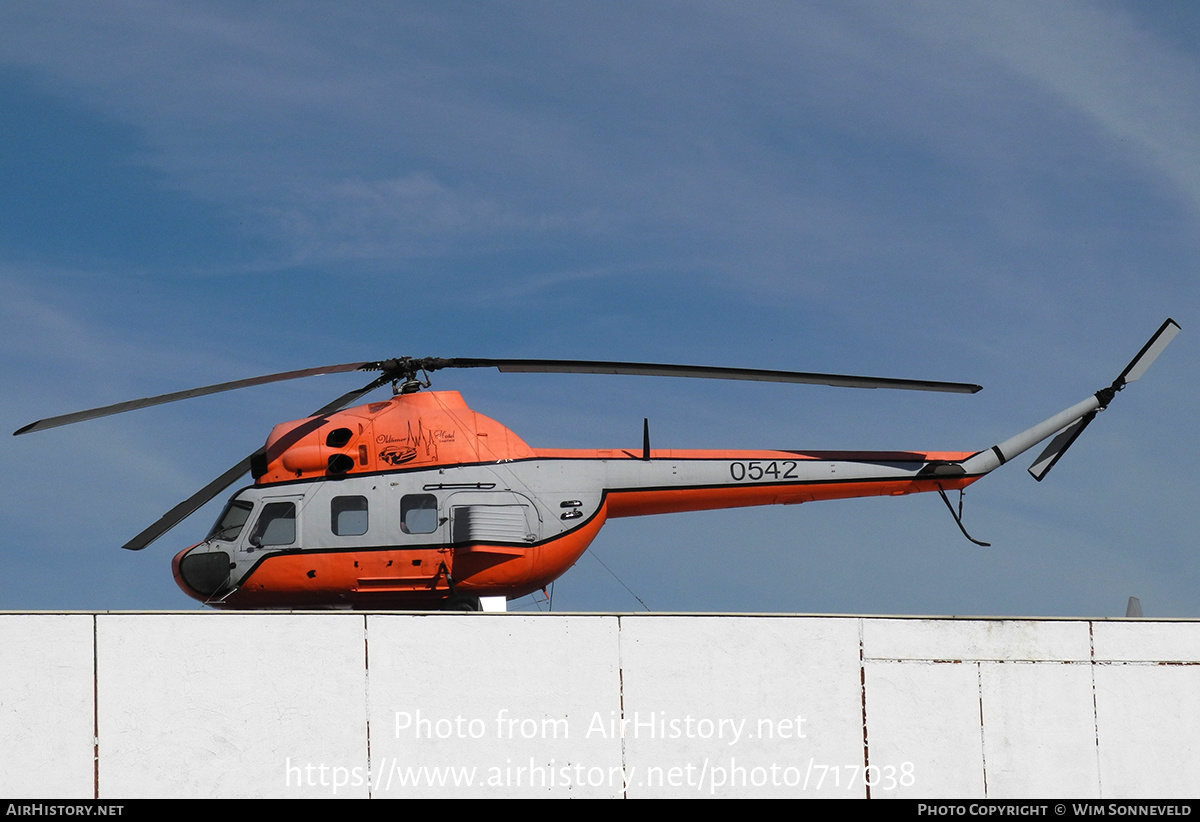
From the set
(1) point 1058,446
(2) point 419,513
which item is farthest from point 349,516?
(1) point 1058,446

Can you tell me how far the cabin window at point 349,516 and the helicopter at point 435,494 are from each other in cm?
2

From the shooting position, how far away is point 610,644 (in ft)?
57.0

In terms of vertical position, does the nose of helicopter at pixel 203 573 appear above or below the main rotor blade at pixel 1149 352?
below

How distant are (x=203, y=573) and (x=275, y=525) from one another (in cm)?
124

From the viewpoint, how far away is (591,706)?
17.2m

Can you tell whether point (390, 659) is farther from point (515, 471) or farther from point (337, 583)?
point (515, 471)

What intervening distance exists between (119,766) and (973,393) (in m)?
13.6

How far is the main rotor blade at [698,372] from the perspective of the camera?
19.5 metres

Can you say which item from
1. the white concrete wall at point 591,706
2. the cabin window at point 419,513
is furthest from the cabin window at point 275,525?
the white concrete wall at point 591,706

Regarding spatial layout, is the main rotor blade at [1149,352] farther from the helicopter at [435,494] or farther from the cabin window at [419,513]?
the cabin window at [419,513]

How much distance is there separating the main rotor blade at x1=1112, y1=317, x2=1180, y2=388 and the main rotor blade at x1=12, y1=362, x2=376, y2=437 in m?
12.6

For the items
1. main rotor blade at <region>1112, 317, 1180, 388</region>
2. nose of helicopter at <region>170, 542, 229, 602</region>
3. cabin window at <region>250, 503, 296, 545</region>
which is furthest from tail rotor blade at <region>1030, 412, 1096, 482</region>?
nose of helicopter at <region>170, 542, 229, 602</region>

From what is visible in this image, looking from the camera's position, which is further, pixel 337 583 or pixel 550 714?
pixel 337 583
